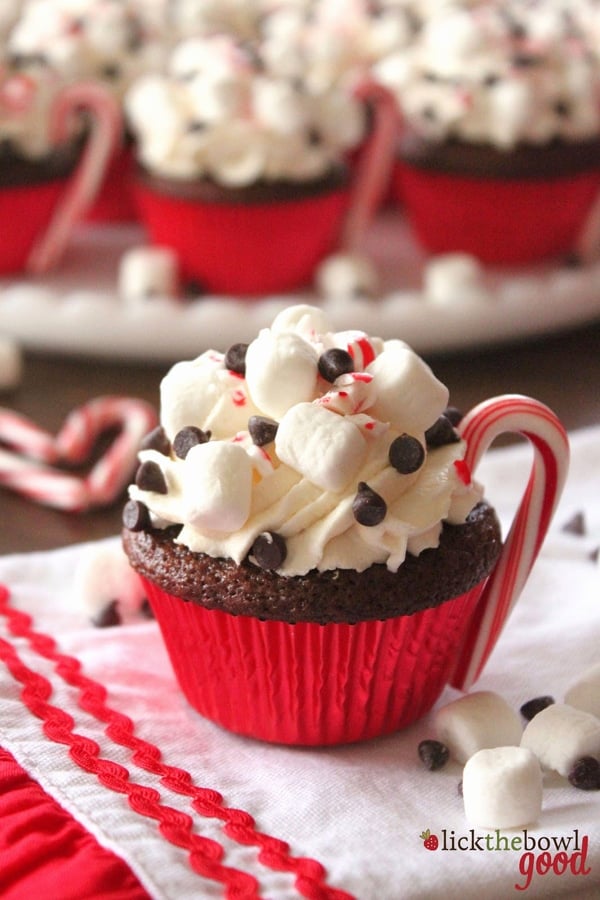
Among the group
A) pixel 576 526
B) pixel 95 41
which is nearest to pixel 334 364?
pixel 576 526

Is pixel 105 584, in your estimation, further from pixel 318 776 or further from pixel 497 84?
pixel 497 84

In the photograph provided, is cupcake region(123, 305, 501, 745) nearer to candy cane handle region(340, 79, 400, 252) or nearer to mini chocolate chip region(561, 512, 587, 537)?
mini chocolate chip region(561, 512, 587, 537)

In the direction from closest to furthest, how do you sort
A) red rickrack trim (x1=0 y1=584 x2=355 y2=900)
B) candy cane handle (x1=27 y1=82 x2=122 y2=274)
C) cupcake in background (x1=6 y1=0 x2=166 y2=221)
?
red rickrack trim (x1=0 y1=584 x2=355 y2=900)
candy cane handle (x1=27 y1=82 x2=122 y2=274)
cupcake in background (x1=6 y1=0 x2=166 y2=221)

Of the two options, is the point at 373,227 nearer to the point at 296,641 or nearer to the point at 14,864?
the point at 296,641

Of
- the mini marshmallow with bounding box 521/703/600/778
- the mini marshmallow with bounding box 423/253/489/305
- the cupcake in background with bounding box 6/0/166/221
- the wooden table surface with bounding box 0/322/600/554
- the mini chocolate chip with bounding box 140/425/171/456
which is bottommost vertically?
the wooden table surface with bounding box 0/322/600/554

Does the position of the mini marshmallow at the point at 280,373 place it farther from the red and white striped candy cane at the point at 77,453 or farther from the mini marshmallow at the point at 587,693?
the red and white striped candy cane at the point at 77,453

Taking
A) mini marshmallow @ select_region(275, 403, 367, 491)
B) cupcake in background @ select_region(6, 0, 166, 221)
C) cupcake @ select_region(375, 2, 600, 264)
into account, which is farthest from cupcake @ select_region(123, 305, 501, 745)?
cupcake in background @ select_region(6, 0, 166, 221)
